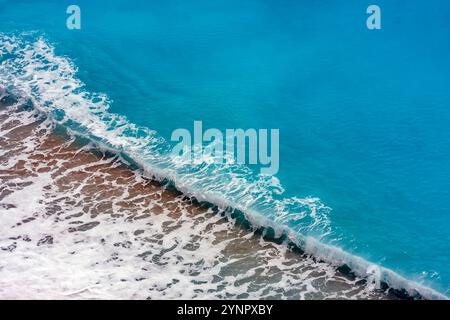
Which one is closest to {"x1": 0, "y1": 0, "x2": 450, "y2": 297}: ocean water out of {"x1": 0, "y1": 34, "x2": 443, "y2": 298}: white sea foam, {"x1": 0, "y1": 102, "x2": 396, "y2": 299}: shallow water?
{"x1": 0, "y1": 34, "x2": 443, "y2": 298}: white sea foam

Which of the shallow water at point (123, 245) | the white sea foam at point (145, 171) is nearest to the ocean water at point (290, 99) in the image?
the white sea foam at point (145, 171)

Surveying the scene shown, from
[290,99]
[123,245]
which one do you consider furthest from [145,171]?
[290,99]

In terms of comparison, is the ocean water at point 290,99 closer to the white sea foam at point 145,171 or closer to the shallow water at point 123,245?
the white sea foam at point 145,171

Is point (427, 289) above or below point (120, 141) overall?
below

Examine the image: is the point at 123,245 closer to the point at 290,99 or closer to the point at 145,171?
the point at 145,171

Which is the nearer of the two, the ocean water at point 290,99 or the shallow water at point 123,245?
the shallow water at point 123,245
